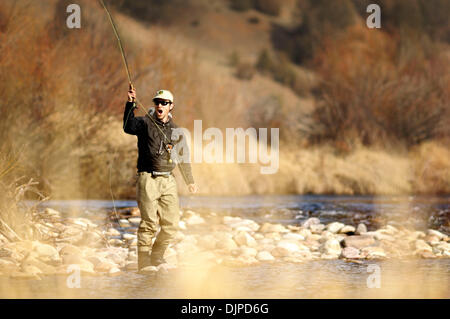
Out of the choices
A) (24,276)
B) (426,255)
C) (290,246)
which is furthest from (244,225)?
(24,276)

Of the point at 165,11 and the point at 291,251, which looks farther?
the point at 165,11

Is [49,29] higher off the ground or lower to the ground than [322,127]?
higher

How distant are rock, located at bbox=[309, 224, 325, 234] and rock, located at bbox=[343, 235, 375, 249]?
1.64 m

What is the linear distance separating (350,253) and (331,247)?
34 centimetres

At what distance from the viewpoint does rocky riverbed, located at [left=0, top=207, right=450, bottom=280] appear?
7840 millimetres

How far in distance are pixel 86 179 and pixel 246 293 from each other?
9536 millimetres

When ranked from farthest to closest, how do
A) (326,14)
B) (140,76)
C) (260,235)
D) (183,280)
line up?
(326,14), (140,76), (260,235), (183,280)

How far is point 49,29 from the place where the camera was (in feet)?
54.2

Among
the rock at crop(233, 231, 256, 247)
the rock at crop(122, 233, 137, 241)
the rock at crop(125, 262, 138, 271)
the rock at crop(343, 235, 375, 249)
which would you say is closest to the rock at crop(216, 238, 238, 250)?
the rock at crop(233, 231, 256, 247)

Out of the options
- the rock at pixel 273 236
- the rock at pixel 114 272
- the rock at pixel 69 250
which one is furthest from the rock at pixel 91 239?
the rock at pixel 273 236

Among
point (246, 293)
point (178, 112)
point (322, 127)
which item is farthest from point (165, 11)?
point (246, 293)

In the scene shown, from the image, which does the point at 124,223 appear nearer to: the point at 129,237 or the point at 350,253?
the point at 129,237

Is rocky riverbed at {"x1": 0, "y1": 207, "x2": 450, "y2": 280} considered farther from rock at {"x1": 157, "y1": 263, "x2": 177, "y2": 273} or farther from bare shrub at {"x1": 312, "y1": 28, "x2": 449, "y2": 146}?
bare shrub at {"x1": 312, "y1": 28, "x2": 449, "y2": 146}

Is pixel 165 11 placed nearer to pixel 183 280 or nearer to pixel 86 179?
pixel 86 179
